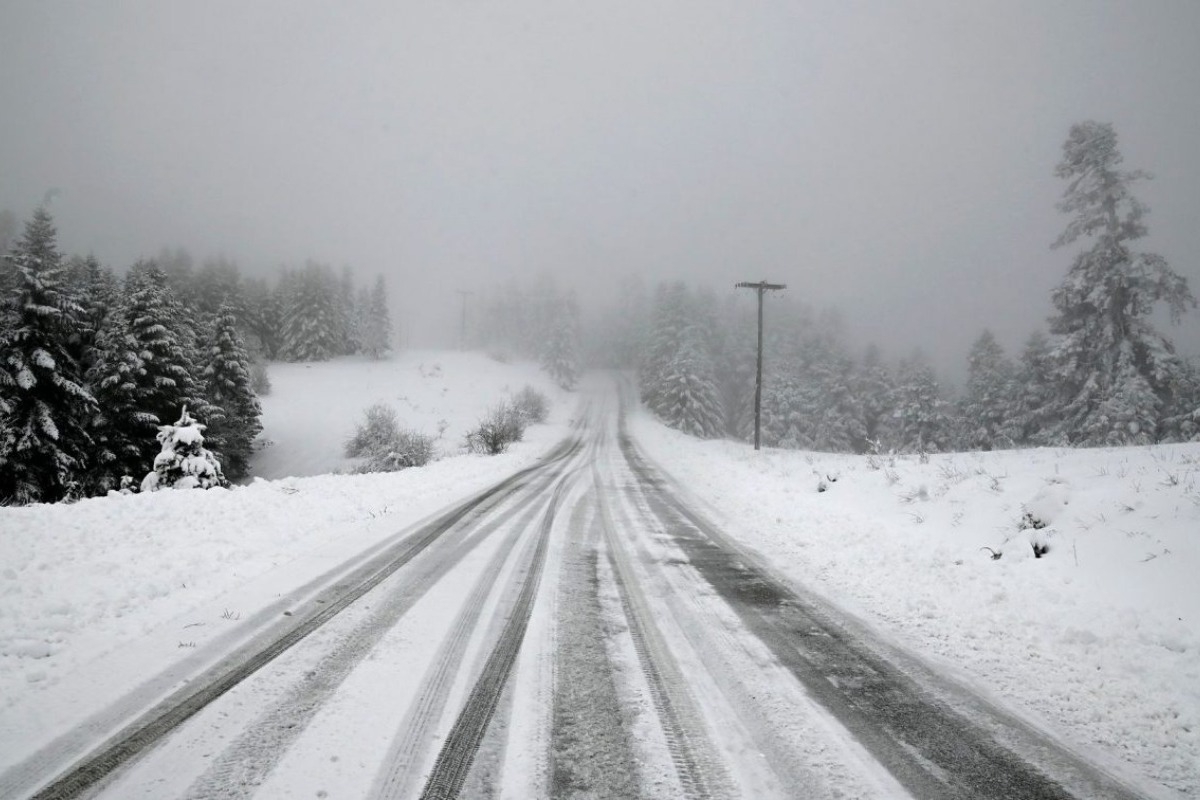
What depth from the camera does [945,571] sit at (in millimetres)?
6277

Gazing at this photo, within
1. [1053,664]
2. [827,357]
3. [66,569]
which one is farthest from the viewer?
[827,357]

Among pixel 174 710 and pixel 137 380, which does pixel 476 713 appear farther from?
pixel 137 380

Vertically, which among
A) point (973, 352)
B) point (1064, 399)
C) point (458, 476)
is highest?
point (973, 352)

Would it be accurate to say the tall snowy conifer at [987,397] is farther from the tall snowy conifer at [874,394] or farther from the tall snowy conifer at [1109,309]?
the tall snowy conifer at [1109,309]

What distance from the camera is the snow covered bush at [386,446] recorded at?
24.7 meters

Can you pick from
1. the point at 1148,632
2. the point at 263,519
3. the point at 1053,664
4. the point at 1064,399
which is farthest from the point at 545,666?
the point at 1064,399

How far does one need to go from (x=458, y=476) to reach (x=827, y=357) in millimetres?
45114

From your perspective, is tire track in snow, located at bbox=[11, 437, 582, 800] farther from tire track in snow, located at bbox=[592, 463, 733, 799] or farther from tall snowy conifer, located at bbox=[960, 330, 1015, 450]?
tall snowy conifer, located at bbox=[960, 330, 1015, 450]

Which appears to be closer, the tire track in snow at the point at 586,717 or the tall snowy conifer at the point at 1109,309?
the tire track in snow at the point at 586,717

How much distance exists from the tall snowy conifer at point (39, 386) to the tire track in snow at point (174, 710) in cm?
1691

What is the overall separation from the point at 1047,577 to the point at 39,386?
2560 cm

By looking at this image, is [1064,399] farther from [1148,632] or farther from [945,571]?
[1148,632]

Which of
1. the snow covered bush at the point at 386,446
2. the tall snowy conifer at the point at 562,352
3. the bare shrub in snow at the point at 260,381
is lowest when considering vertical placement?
the snow covered bush at the point at 386,446

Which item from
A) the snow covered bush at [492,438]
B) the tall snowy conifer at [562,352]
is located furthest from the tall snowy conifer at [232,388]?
the tall snowy conifer at [562,352]
